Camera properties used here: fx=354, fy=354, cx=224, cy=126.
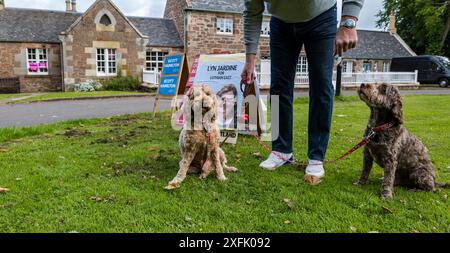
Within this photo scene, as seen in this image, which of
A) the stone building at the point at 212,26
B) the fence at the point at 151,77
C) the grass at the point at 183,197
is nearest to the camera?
the grass at the point at 183,197

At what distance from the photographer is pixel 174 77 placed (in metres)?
8.52

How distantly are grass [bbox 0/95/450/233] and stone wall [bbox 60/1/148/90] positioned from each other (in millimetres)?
18006

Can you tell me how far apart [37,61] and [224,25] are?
12.6m

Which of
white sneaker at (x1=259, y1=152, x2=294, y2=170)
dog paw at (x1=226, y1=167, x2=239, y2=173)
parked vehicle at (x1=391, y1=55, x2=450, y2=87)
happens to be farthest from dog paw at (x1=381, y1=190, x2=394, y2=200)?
parked vehicle at (x1=391, y1=55, x2=450, y2=87)

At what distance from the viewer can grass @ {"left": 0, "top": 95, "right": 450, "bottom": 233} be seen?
2.68m

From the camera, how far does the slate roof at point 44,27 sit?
22.1 metres

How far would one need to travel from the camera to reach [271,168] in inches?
164

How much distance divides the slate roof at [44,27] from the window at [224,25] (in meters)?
2.98

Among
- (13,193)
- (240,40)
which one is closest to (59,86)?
(240,40)

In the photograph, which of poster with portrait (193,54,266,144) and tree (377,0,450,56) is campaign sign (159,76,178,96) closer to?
poster with portrait (193,54,266,144)

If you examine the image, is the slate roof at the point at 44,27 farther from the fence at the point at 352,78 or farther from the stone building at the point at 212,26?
the fence at the point at 352,78

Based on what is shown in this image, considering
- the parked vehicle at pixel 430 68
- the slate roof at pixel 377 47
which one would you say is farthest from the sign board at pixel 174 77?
the parked vehicle at pixel 430 68

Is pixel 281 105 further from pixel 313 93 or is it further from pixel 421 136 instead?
pixel 421 136

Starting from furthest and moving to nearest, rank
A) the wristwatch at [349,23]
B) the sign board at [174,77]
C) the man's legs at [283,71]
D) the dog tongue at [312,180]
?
the sign board at [174,77], the man's legs at [283,71], the dog tongue at [312,180], the wristwatch at [349,23]
